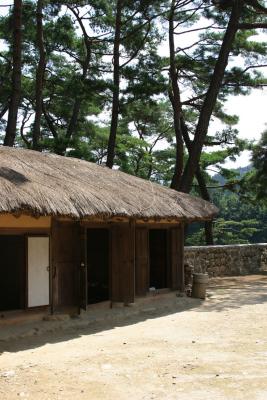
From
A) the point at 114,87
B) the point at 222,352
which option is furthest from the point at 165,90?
the point at 222,352

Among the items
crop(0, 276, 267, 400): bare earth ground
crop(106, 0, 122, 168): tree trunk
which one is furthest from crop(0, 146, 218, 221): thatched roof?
crop(106, 0, 122, 168): tree trunk

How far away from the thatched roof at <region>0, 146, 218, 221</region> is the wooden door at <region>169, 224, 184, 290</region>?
768 mm

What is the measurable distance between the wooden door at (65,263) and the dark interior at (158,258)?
3.69 metres

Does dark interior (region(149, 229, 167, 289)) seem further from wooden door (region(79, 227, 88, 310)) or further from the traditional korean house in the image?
wooden door (region(79, 227, 88, 310))

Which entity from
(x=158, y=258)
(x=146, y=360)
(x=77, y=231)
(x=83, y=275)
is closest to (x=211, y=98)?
(x=158, y=258)

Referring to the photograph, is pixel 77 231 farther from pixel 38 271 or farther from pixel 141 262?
pixel 141 262

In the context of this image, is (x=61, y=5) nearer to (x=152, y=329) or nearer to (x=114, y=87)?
(x=114, y=87)

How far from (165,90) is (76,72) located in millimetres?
4711

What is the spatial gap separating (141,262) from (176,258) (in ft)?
5.19

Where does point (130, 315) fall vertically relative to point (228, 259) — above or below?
below

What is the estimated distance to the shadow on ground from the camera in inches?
326

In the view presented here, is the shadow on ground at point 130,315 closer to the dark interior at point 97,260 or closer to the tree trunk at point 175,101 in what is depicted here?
the dark interior at point 97,260

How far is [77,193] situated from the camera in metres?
9.45

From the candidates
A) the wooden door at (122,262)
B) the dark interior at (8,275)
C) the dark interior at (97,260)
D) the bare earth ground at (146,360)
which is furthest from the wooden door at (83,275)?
the dark interior at (97,260)
